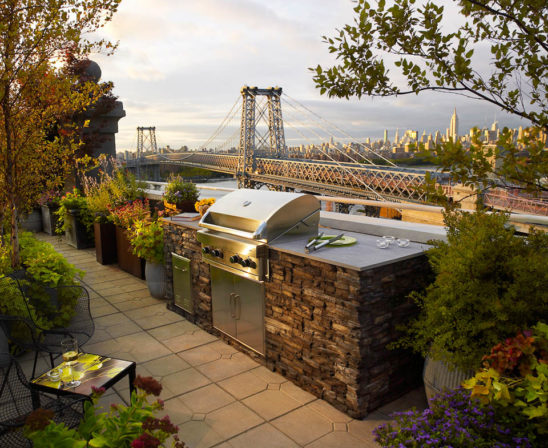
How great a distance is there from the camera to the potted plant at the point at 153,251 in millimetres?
4996

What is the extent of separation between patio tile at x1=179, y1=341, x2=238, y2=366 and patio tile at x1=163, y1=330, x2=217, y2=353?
0.25 ft

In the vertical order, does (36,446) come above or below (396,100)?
below

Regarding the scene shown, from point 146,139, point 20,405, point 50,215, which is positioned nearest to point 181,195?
point 20,405

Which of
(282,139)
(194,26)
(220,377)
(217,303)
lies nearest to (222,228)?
(217,303)

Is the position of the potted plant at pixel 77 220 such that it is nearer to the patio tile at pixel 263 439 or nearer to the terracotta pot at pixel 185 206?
the terracotta pot at pixel 185 206

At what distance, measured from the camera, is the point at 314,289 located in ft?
9.80

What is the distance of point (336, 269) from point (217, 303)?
1.53 m

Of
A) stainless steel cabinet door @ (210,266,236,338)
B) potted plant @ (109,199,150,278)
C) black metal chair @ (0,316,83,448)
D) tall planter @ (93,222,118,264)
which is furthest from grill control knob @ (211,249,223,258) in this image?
tall planter @ (93,222,118,264)

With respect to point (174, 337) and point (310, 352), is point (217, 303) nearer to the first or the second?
point (174, 337)

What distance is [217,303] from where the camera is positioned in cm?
395

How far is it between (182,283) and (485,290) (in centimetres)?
303

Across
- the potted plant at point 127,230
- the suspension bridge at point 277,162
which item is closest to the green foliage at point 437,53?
the potted plant at point 127,230

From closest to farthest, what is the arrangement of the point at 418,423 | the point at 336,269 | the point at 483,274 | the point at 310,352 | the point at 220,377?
the point at 418,423 < the point at 483,274 < the point at 336,269 < the point at 310,352 < the point at 220,377

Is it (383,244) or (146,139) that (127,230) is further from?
(146,139)
